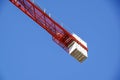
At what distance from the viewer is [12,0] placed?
154ft

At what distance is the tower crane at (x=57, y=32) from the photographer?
41938 millimetres

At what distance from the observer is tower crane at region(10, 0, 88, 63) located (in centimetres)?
4194

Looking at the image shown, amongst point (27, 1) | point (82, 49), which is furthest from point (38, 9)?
point (82, 49)

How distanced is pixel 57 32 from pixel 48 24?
188 centimetres

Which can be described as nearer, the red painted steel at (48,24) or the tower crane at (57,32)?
the tower crane at (57,32)

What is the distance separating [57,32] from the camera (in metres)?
45.0

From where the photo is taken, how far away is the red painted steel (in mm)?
43000

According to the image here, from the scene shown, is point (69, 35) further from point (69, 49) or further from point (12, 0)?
point (12, 0)

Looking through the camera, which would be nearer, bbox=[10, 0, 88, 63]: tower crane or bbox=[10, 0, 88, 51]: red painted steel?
bbox=[10, 0, 88, 63]: tower crane

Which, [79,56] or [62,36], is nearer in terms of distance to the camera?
[79,56]

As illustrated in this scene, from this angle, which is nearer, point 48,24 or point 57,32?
point 48,24

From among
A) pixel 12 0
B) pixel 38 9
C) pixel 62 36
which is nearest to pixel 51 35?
pixel 62 36

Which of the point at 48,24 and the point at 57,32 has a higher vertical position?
the point at 57,32

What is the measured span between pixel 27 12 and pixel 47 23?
416cm
